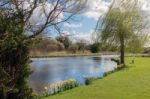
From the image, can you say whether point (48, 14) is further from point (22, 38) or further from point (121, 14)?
point (121, 14)

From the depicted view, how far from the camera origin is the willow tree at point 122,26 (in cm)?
4794

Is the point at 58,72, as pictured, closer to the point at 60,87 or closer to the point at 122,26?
the point at 122,26

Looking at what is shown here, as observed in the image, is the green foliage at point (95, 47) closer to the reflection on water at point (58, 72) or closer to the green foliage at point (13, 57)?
the reflection on water at point (58, 72)

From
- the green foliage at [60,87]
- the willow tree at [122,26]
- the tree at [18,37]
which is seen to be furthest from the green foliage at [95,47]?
the tree at [18,37]

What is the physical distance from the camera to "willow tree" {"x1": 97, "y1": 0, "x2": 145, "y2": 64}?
47.9 m

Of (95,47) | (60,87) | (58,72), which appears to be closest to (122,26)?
(58,72)

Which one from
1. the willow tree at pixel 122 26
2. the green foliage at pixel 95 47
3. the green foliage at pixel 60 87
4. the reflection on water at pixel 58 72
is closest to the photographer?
the green foliage at pixel 60 87

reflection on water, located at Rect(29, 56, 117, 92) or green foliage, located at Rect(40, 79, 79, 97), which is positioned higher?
green foliage, located at Rect(40, 79, 79, 97)

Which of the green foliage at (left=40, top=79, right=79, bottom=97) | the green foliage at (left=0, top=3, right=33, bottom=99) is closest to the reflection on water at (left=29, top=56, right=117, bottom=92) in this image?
the green foliage at (left=0, top=3, right=33, bottom=99)

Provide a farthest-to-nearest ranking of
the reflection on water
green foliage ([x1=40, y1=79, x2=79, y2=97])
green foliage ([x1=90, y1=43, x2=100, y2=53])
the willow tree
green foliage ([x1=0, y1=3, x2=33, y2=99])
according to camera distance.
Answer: green foliage ([x1=90, y1=43, x2=100, y2=53])
the willow tree
the reflection on water
green foliage ([x1=40, y1=79, x2=79, y2=97])
green foliage ([x1=0, y1=3, x2=33, y2=99])

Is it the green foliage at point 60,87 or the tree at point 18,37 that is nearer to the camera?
the tree at point 18,37

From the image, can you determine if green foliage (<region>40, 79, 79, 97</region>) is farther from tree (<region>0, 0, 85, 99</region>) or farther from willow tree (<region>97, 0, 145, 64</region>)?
willow tree (<region>97, 0, 145, 64</region>)

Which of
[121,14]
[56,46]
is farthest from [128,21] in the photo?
[56,46]

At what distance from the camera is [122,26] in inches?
1889
